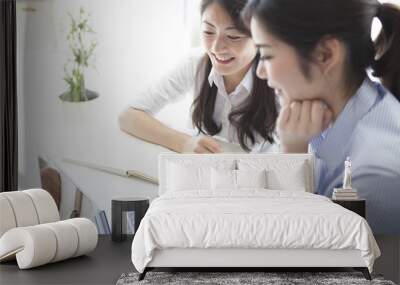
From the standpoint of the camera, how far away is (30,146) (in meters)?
7.83

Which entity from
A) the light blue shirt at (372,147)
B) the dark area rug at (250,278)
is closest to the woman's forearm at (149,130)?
the light blue shirt at (372,147)

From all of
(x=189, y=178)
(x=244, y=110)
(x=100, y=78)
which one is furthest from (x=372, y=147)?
(x=100, y=78)

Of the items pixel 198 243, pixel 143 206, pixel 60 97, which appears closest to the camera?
pixel 198 243

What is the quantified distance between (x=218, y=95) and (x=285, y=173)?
1223 mm

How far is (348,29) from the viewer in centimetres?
743

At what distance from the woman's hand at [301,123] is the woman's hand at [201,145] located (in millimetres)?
706

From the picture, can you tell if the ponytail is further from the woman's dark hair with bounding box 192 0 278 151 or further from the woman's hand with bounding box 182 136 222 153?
the woman's hand with bounding box 182 136 222 153

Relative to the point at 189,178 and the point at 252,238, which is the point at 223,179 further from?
the point at 252,238

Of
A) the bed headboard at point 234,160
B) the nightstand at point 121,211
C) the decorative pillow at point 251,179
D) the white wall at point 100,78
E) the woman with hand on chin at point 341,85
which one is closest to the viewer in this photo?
the decorative pillow at point 251,179

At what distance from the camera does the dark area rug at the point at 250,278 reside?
16.7ft

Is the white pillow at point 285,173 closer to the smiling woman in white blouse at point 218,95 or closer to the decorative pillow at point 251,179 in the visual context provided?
the decorative pillow at point 251,179

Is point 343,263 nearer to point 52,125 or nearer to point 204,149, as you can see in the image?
point 204,149

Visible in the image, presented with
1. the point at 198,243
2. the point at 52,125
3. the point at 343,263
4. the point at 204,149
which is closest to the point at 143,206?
the point at 204,149

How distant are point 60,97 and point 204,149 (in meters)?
1.71
